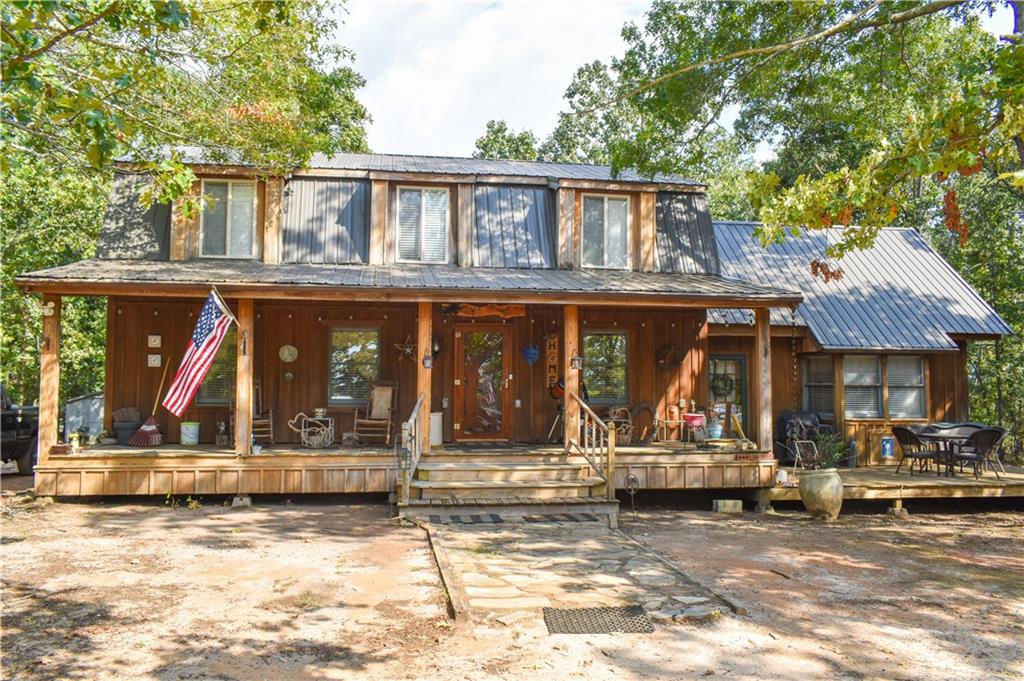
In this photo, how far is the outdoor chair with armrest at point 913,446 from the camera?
13.2m

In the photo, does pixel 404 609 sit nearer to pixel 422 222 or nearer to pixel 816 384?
pixel 422 222

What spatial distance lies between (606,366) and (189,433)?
296 inches

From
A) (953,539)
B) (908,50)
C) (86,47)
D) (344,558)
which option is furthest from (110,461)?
(908,50)

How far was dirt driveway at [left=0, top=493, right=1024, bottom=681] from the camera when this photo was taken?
16.9 ft

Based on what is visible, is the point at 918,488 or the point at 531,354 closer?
the point at 918,488

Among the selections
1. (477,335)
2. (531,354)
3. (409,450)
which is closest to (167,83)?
(477,335)

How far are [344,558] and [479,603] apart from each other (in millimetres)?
2208

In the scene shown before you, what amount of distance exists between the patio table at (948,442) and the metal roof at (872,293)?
7.20ft

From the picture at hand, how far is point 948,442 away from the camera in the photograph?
1321cm

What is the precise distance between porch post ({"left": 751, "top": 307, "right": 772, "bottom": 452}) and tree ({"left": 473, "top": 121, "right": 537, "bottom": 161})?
1933 centimetres

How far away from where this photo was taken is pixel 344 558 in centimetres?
812

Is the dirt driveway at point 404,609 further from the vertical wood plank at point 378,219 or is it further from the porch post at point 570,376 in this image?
the vertical wood plank at point 378,219

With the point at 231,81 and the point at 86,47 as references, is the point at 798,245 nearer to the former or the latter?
the point at 231,81

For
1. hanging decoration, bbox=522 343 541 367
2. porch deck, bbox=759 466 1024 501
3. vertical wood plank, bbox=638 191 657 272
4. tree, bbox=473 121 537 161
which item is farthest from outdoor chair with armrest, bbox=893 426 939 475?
tree, bbox=473 121 537 161
